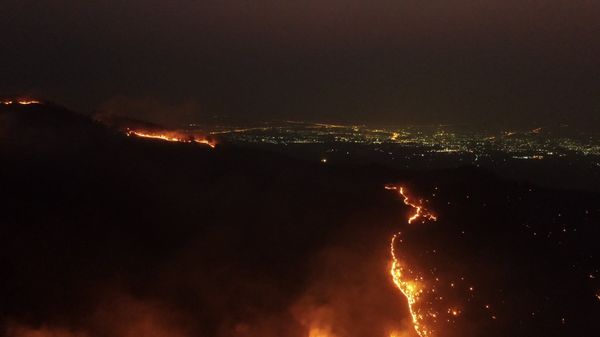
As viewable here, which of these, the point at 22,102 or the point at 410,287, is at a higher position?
the point at 22,102

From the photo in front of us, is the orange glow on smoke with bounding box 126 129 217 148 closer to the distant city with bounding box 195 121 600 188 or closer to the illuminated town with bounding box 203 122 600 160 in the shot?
the distant city with bounding box 195 121 600 188

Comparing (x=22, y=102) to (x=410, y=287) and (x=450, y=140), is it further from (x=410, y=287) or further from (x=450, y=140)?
(x=450, y=140)

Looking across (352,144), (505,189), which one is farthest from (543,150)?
(505,189)

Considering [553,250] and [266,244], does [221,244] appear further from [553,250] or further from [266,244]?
[553,250]

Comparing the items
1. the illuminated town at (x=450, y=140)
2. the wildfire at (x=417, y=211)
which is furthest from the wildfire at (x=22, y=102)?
the illuminated town at (x=450, y=140)

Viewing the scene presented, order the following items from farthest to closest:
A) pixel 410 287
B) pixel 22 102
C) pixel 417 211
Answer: pixel 22 102 < pixel 417 211 < pixel 410 287

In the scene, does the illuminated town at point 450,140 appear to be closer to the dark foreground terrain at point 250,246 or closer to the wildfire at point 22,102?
the wildfire at point 22,102

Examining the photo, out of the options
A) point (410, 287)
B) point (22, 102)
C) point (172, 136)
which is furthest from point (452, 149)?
point (410, 287)
